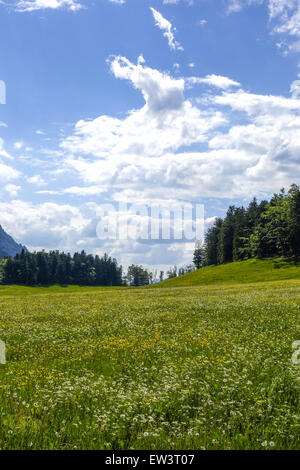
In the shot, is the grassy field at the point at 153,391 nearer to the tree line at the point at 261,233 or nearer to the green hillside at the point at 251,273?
the green hillside at the point at 251,273

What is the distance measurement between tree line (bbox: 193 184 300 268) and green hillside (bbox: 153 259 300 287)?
7160 mm

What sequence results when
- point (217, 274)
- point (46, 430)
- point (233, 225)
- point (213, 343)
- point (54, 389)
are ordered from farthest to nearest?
1. point (233, 225)
2. point (217, 274)
3. point (213, 343)
4. point (54, 389)
5. point (46, 430)

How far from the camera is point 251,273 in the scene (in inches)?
3841

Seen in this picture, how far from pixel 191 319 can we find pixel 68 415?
13.8 m

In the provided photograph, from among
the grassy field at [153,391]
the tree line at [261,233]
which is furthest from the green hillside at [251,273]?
the grassy field at [153,391]

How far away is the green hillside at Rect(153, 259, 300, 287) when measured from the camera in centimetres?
8706

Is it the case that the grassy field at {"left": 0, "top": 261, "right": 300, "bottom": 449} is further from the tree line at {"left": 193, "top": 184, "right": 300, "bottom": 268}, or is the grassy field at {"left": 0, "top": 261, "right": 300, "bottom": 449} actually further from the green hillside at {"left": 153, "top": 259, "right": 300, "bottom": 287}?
the tree line at {"left": 193, "top": 184, "right": 300, "bottom": 268}

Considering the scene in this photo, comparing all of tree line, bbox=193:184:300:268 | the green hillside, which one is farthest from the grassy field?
tree line, bbox=193:184:300:268

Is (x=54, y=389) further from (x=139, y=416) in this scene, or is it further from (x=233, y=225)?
(x=233, y=225)

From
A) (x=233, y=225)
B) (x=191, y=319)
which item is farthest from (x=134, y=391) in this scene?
(x=233, y=225)

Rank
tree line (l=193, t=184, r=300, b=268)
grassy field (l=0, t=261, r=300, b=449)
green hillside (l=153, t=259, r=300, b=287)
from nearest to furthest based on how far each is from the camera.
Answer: grassy field (l=0, t=261, r=300, b=449)
green hillside (l=153, t=259, r=300, b=287)
tree line (l=193, t=184, r=300, b=268)

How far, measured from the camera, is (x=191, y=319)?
20.4 m

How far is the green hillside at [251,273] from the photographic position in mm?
87062

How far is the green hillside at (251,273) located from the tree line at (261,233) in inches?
282
